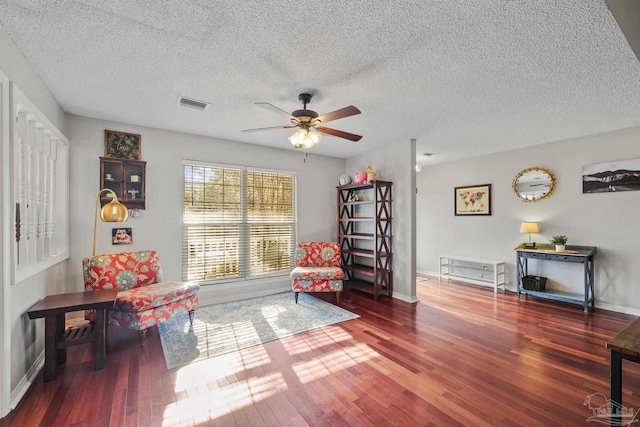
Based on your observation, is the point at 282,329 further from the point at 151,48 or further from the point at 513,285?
the point at 513,285

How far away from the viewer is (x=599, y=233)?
4191 mm

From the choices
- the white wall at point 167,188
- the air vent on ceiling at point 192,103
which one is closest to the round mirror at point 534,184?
the white wall at point 167,188

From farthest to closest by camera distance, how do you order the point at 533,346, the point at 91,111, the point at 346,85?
the point at 91,111, the point at 533,346, the point at 346,85

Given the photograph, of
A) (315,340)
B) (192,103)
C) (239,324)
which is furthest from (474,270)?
(192,103)

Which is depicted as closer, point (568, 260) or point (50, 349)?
point (50, 349)

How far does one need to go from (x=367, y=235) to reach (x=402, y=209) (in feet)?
2.47

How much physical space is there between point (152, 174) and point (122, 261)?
1.23 metres

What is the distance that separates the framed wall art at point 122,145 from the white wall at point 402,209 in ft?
12.0

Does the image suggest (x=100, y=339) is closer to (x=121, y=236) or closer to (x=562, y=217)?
(x=121, y=236)

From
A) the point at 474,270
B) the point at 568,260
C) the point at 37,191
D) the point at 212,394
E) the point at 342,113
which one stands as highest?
the point at 342,113

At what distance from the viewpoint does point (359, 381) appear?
2.31 metres

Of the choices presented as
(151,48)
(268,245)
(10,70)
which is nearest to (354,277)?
(268,245)

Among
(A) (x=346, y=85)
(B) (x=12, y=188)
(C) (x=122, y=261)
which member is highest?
(A) (x=346, y=85)

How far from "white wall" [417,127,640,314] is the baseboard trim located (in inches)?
247
